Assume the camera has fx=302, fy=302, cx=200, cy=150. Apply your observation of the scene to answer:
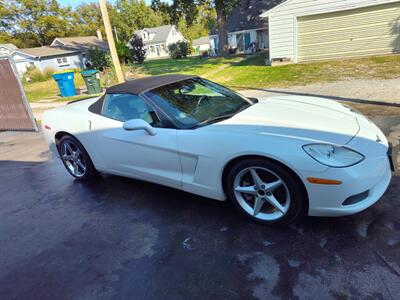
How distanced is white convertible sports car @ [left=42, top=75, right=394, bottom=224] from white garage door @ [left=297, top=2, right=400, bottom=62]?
39.6ft

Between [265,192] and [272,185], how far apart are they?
103mm

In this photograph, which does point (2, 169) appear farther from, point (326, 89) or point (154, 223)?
point (326, 89)

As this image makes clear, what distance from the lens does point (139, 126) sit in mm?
3045

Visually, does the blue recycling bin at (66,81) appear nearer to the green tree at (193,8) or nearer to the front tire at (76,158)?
the front tire at (76,158)

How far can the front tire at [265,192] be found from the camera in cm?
252

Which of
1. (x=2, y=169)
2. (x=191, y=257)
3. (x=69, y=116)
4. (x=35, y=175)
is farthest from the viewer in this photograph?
(x=2, y=169)

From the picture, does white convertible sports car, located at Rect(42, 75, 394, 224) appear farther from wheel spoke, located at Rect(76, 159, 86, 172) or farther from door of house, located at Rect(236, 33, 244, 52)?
door of house, located at Rect(236, 33, 244, 52)

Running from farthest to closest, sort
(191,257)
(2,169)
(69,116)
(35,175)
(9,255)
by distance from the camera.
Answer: (2,169)
(35,175)
(69,116)
(9,255)
(191,257)

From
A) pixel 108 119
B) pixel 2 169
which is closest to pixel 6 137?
pixel 2 169

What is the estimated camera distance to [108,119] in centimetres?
371

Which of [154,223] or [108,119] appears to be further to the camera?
[108,119]

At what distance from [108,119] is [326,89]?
6.73 meters

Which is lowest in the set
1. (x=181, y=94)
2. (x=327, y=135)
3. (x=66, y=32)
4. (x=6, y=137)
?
(x=6, y=137)

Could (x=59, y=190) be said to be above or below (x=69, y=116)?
below
